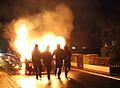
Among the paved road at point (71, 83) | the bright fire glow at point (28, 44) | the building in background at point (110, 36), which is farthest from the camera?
the building in background at point (110, 36)

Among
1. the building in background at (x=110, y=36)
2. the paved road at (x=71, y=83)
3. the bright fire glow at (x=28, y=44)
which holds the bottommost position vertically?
the paved road at (x=71, y=83)

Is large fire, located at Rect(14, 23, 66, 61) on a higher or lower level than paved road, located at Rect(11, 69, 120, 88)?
higher

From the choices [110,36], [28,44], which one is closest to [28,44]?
[28,44]

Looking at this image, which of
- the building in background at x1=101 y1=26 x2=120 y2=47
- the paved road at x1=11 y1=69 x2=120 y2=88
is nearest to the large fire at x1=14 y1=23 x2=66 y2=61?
the paved road at x1=11 y1=69 x2=120 y2=88

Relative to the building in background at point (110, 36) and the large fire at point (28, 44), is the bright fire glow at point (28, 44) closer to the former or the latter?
the large fire at point (28, 44)

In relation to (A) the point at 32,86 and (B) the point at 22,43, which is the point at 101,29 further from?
(A) the point at 32,86

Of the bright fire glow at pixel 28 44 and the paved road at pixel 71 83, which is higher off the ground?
the bright fire glow at pixel 28 44

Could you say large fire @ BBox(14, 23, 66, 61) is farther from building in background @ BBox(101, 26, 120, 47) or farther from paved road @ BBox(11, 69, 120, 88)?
building in background @ BBox(101, 26, 120, 47)

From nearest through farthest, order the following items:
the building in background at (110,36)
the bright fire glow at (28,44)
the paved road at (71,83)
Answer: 1. the paved road at (71,83)
2. the bright fire glow at (28,44)
3. the building in background at (110,36)

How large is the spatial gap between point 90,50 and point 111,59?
39.5 metres

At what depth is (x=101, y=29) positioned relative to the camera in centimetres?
6894

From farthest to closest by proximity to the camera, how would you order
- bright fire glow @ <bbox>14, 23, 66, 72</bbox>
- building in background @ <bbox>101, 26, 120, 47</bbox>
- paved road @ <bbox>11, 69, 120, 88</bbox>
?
building in background @ <bbox>101, 26, 120, 47</bbox> < bright fire glow @ <bbox>14, 23, 66, 72</bbox> < paved road @ <bbox>11, 69, 120, 88</bbox>

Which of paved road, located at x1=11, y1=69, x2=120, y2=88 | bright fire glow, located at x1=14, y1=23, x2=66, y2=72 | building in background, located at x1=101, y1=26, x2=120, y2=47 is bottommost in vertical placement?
paved road, located at x1=11, y1=69, x2=120, y2=88

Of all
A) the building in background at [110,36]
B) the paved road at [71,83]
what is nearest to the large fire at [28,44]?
the paved road at [71,83]
